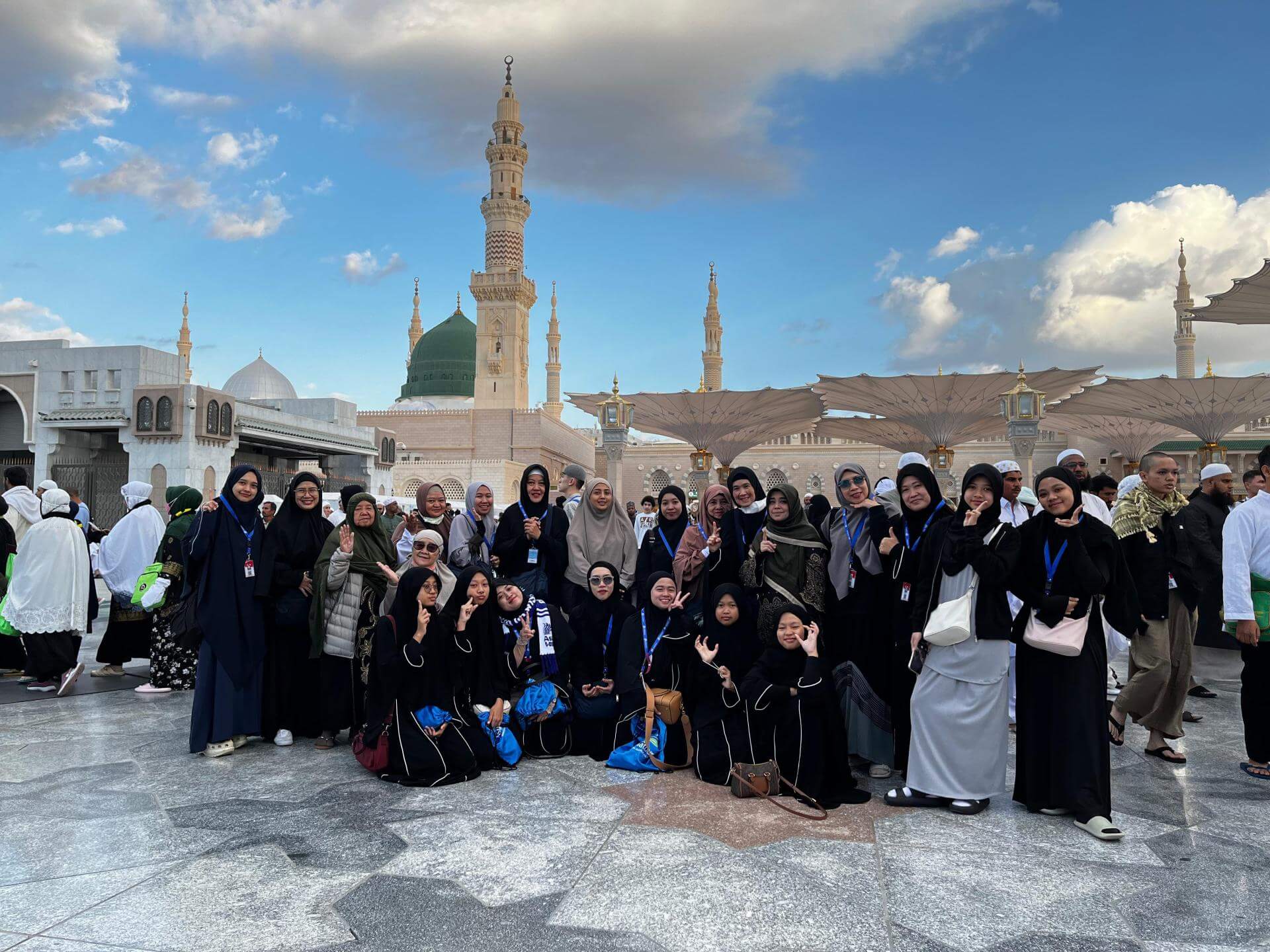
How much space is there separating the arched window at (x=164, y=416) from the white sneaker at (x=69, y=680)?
1216 cm

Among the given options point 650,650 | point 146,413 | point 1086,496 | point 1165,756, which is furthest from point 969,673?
point 146,413

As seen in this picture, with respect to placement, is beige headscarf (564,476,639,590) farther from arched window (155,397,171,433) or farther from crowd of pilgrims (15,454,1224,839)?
arched window (155,397,171,433)

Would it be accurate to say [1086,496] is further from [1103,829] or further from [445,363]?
[445,363]

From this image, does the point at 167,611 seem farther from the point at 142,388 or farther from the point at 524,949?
the point at 142,388

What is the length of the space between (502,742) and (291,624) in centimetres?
118

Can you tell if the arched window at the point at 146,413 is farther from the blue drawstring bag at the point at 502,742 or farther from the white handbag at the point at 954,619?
the white handbag at the point at 954,619

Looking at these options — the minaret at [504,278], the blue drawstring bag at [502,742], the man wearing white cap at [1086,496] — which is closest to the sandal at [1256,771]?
the man wearing white cap at [1086,496]

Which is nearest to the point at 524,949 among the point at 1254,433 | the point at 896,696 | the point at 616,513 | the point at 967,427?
the point at 896,696

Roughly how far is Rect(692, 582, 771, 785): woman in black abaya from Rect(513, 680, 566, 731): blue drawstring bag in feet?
2.09

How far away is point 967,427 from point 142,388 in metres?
18.9

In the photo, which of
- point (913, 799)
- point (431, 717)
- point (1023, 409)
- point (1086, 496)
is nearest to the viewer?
point (913, 799)

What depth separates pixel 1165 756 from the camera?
3717mm

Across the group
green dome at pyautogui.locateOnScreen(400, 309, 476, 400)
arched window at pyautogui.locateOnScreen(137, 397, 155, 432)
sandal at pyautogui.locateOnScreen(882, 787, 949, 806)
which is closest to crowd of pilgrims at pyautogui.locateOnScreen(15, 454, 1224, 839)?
sandal at pyautogui.locateOnScreen(882, 787, 949, 806)

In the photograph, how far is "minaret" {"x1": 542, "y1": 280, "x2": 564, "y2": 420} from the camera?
43.3 m
